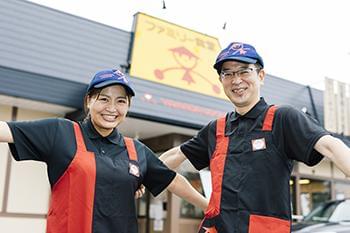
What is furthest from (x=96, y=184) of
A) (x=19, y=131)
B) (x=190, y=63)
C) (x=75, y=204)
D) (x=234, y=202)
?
(x=190, y=63)

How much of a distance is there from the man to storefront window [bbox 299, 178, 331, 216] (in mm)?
10220

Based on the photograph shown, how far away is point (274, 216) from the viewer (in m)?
2.35

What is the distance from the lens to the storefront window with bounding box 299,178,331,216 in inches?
484

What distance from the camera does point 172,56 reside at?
896cm

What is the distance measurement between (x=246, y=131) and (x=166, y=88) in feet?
19.7

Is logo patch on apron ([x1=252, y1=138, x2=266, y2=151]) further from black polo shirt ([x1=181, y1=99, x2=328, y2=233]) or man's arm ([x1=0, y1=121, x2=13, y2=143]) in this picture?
man's arm ([x1=0, y1=121, x2=13, y2=143])

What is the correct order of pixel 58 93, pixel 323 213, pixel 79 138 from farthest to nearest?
pixel 58 93, pixel 323 213, pixel 79 138

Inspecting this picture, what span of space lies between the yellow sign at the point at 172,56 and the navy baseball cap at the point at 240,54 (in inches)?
227

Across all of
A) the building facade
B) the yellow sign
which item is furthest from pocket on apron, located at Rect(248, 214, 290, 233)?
the yellow sign

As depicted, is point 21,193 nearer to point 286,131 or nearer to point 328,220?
point 328,220

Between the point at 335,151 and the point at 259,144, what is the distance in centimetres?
43

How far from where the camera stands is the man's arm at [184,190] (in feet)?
9.52

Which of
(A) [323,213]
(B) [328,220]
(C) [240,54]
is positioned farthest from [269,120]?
(A) [323,213]

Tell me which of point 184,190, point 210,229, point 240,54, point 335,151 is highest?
point 240,54
